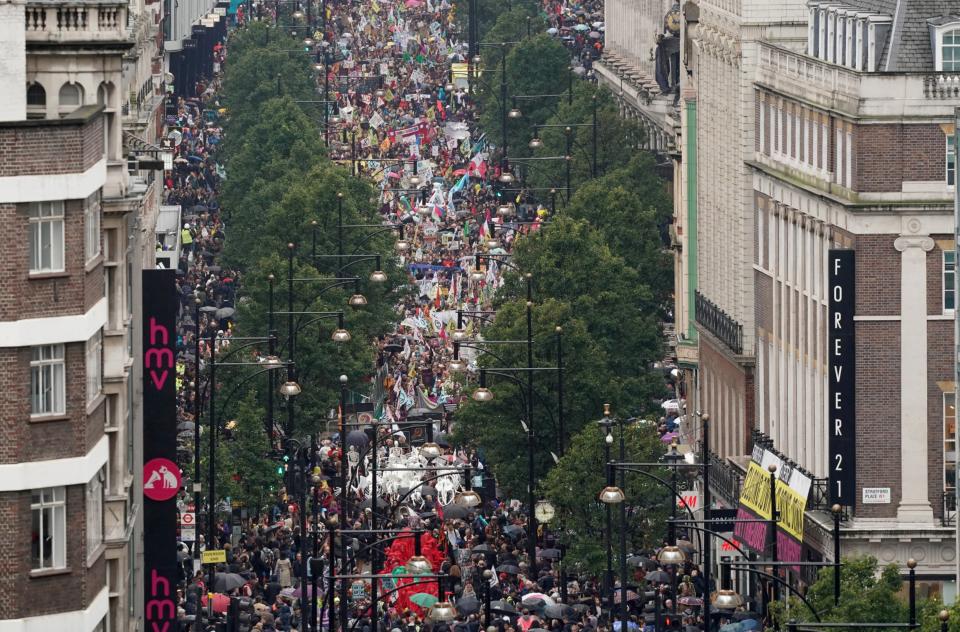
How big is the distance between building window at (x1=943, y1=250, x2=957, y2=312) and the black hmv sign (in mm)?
2391

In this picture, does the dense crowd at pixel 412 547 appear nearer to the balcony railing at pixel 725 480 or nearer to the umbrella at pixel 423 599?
the umbrella at pixel 423 599

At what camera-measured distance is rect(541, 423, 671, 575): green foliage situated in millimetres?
113219

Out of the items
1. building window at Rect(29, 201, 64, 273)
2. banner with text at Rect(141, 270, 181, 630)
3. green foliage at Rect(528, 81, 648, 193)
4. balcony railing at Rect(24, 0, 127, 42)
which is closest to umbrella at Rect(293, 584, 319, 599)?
banner with text at Rect(141, 270, 181, 630)

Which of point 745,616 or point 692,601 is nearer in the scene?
point 745,616

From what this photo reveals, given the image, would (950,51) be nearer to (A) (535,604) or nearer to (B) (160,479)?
(A) (535,604)

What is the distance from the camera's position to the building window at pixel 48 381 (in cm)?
6869

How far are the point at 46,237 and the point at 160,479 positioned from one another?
16.8m

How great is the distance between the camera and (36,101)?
75.9 metres

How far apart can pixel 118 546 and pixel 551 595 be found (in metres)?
32.7

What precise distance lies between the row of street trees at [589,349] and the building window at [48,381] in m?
43.7

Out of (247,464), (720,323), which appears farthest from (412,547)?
(720,323)

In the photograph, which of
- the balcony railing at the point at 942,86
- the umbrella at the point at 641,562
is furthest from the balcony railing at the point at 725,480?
the balcony railing at the point at 942,86

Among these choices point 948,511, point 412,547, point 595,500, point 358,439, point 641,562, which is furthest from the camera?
point 358,439

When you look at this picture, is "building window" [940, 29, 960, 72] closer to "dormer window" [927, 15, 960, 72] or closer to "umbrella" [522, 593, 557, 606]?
"dormer window" [927, 15, 960, 72]
